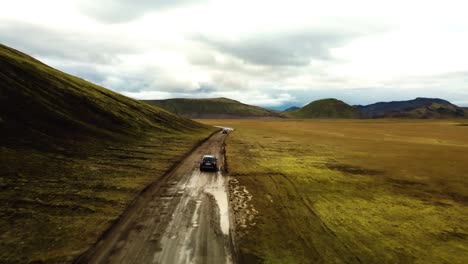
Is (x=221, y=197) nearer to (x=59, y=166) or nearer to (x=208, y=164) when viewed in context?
(x=208, y=164)

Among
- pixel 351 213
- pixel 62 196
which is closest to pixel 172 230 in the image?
pixel 62 196

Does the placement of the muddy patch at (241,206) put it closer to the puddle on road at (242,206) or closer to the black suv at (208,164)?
the puddle on road at (242,206)

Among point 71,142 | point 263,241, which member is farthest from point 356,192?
point 71,142

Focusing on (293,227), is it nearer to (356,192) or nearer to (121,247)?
(121,247)

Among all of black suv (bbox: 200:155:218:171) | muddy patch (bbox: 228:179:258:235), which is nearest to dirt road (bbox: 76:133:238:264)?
→ muddy patch (bbox: 228:179:258:235)

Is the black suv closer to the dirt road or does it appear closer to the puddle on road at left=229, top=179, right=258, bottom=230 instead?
the puddle on road at left=229, top=179, right=258, bottom=230
